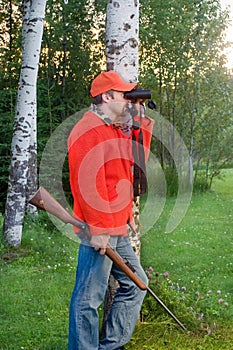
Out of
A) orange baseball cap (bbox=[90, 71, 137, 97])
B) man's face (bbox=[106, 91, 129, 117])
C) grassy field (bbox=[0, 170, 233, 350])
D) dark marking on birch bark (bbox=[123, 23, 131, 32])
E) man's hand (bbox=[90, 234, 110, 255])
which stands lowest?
grassy field (bbox=[0, 170, 233, 350])

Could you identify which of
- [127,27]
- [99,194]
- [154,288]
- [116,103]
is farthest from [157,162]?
[99,194]

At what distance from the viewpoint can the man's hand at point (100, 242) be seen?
3.45 meters

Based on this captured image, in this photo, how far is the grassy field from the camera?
4559 mm

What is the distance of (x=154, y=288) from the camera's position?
496cm

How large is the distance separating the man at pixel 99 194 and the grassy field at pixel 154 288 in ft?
2.74

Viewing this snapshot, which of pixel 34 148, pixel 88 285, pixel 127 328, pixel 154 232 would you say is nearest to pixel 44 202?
pixel 88 285

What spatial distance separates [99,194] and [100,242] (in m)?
0.30

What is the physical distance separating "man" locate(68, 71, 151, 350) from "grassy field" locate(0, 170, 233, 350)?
84 centimetres

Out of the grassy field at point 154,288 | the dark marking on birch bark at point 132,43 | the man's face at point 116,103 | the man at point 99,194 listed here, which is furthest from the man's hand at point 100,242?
the dark marking on birch bark at point 132,43

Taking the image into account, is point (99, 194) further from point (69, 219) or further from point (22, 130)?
point (22, 130)

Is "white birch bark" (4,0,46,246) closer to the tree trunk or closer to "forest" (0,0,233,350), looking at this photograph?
"forest" (0,0,233,350)

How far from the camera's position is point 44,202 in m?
3.71

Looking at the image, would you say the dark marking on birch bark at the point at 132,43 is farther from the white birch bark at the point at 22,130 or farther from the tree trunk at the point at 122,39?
the white birch bark at the point at 22,130

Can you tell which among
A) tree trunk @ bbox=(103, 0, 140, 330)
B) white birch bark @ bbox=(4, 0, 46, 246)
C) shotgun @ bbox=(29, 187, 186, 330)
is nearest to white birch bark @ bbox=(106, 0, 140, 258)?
tree trunk @ bbox=(103, 0, 140, 330)
